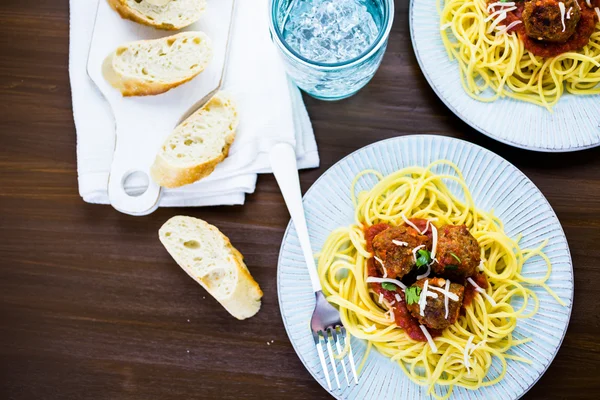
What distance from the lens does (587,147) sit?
2.79 meters

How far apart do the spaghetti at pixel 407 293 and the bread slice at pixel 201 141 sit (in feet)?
2.17

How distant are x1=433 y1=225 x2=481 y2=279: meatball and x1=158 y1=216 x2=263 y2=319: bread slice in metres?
0.88

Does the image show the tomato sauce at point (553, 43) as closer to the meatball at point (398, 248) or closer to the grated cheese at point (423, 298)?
the meatball at point (398, 248)

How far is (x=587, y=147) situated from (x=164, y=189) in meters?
2.00

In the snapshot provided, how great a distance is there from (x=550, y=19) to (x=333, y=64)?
3.29ft

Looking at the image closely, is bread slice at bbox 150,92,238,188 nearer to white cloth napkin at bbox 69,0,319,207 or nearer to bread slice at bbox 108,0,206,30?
white cloth napkin at bbox 69,0,319,207

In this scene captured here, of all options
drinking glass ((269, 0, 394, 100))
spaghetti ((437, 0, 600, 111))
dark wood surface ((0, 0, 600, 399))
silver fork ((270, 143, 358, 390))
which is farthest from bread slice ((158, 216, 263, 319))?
spaghetti ((437, 0, 600, 111))

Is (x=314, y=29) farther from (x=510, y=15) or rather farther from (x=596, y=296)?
(x=596, y=296)

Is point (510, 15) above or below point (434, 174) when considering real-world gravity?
above

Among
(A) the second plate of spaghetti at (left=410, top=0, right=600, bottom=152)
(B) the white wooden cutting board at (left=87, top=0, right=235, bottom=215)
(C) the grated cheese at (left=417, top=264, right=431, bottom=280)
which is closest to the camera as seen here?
(C) the grated cheese at (left=417, top=264, right=431, bottom=280)

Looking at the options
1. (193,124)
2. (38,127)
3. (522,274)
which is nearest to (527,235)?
(522,274)

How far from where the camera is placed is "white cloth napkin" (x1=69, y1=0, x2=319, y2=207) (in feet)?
9.72

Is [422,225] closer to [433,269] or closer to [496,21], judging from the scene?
[433,269]

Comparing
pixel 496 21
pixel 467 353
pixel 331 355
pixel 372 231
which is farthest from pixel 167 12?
pixel 467 353
